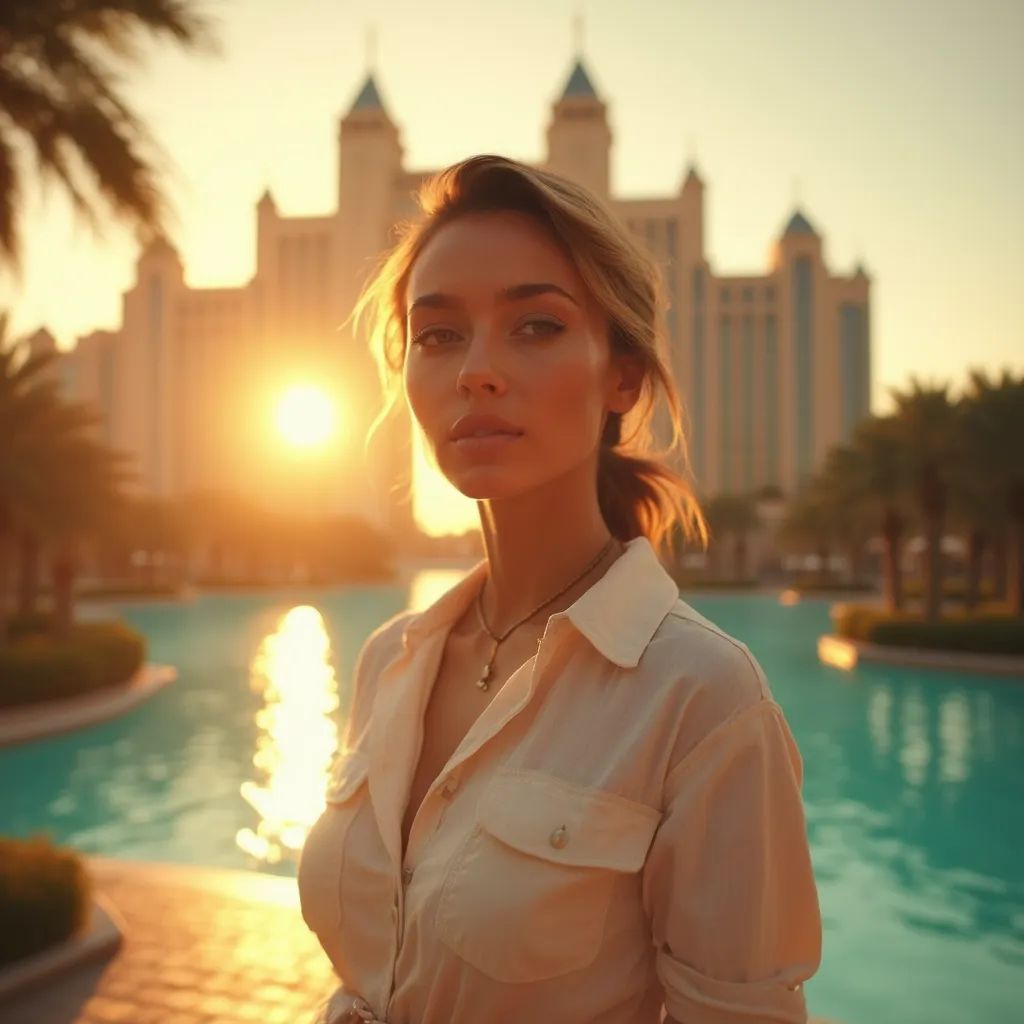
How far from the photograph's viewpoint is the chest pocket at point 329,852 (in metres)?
1.63

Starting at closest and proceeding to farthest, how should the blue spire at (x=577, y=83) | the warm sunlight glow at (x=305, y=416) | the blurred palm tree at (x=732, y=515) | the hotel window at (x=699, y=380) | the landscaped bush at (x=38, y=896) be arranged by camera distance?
the landscaped bush at (x=38, y=896) → the blurred palm tree at (x=732, y=515) → the warm sunlight glow at (x=305, y=416) → the blue spire at (x=577, y=83) → the hotel window at (x=699, y=380)

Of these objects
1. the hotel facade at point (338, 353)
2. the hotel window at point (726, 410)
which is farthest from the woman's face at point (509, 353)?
the hotel window at point (726, 410)

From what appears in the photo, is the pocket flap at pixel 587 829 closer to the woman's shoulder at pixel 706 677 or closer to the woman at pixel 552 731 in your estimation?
the woman at pixel 552 731

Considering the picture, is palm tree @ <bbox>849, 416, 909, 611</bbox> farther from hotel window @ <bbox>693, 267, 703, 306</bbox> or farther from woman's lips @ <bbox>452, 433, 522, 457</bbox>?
hotel window @ <bbox>693, 267, 703, 306</bbox>

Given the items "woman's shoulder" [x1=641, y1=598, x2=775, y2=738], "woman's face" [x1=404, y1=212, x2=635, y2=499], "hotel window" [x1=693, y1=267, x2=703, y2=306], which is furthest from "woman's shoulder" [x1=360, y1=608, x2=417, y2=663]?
"hotel window" [x1=693, y1=267, x2=703, y2=306]

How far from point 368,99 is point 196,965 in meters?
79.4

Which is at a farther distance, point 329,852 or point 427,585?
point 427,585

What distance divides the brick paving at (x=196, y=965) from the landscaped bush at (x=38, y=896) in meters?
0.25

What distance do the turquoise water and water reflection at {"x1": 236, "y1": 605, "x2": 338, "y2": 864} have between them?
0.13 feet

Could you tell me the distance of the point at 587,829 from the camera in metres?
1.27

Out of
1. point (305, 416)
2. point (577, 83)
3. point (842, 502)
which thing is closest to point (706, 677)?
point (842, 502)

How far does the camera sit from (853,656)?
20.4m

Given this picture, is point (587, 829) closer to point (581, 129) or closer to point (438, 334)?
point (438, 334)

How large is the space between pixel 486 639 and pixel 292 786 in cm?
949
